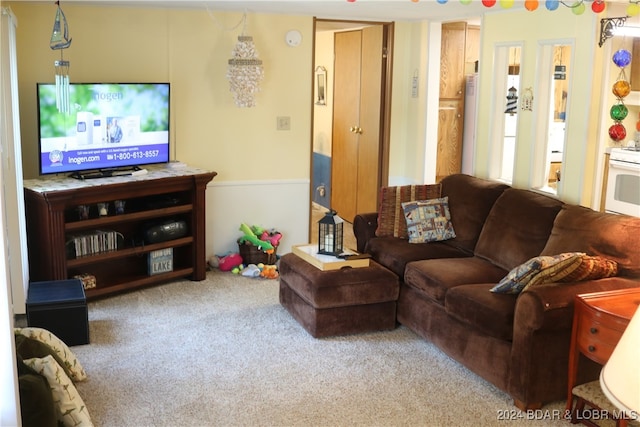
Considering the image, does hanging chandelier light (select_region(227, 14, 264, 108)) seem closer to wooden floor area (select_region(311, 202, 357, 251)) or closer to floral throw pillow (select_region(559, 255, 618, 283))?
wooden floor area (select_region(311, 202, 357, 251))

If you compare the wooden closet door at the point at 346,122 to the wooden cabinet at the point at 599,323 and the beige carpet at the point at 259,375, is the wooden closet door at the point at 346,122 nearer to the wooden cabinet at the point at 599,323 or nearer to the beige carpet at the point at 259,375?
the beige carpet at the point at 259,375

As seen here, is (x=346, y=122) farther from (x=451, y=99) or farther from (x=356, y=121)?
(x=451, y=99)

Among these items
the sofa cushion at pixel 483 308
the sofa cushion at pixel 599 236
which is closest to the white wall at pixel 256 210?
the sofa cushion at pixel 483 308

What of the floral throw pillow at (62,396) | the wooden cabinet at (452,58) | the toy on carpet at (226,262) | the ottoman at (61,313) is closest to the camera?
the floral throw pillow at (62,396)

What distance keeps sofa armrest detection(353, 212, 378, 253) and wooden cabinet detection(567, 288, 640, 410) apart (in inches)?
75.3

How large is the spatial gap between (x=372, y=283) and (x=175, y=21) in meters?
2.57

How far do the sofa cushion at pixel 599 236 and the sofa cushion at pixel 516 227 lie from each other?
0.44 ft

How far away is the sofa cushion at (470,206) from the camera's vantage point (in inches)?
186

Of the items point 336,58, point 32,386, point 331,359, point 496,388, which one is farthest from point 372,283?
point 336,58

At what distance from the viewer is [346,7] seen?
5172mm

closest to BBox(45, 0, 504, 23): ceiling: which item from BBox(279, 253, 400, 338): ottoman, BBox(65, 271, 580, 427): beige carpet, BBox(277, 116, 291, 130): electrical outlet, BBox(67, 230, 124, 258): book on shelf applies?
BBox(277, 116, 291, 130): electrical outlet

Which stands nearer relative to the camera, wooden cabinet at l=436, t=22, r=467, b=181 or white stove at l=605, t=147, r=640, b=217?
white stove at l=605, t=147, r=640, b=217

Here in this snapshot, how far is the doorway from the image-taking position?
6.35m

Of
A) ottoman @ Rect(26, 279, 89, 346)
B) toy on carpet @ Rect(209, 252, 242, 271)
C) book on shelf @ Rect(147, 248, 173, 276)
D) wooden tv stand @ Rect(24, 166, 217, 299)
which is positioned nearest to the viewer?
ottoman @ Rect(26, 279, 89, 346)
